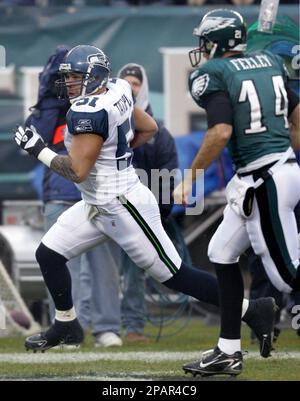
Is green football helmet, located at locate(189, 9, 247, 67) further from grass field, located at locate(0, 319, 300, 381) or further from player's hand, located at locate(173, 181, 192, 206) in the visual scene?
grass field, located at locate(0, 319, 300, 381)

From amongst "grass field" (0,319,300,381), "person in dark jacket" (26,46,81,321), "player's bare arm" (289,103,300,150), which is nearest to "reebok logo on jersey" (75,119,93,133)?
"player's bare arm" (289,103,300,150)

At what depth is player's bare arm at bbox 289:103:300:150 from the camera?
5938 millimetres

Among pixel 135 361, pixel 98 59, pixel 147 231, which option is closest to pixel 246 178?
pixel 147 231

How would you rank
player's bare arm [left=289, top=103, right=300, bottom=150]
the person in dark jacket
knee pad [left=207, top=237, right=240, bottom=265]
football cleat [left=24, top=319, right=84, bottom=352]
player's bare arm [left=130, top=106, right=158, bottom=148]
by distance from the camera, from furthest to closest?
the person in dark jacket
player's bare arm [left=130, top=106, right=158, bottom=148]
football cleat [left=24, top=319, right=84, bottom=352]
player's bare arm [left=289, top=103, right=300, bottom=150]
knee pad [left=207, top=237, right=240, bottom=265]

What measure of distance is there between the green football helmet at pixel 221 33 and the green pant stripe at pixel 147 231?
806mm

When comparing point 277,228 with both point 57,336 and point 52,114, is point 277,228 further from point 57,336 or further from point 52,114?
point 52,114

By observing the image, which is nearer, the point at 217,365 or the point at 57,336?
the point at 217,365

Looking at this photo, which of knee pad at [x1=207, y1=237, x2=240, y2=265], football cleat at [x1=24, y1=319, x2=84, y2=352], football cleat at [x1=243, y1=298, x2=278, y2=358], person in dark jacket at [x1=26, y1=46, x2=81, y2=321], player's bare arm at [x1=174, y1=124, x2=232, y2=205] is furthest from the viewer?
person in dark jacket at [x1=26, y1=46, x2=81, y2=321]

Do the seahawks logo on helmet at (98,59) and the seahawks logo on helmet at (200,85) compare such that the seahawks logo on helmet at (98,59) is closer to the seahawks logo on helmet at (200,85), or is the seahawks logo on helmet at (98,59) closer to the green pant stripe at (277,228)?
the seahawks logo on helmet at (200,85)

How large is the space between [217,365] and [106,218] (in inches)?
36.3

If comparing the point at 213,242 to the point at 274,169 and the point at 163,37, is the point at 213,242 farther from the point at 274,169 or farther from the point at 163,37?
the point at 163,37

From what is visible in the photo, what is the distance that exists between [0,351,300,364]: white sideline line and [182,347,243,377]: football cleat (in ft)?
2.18

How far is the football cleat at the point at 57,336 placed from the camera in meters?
6.07

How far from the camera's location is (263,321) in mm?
5844
